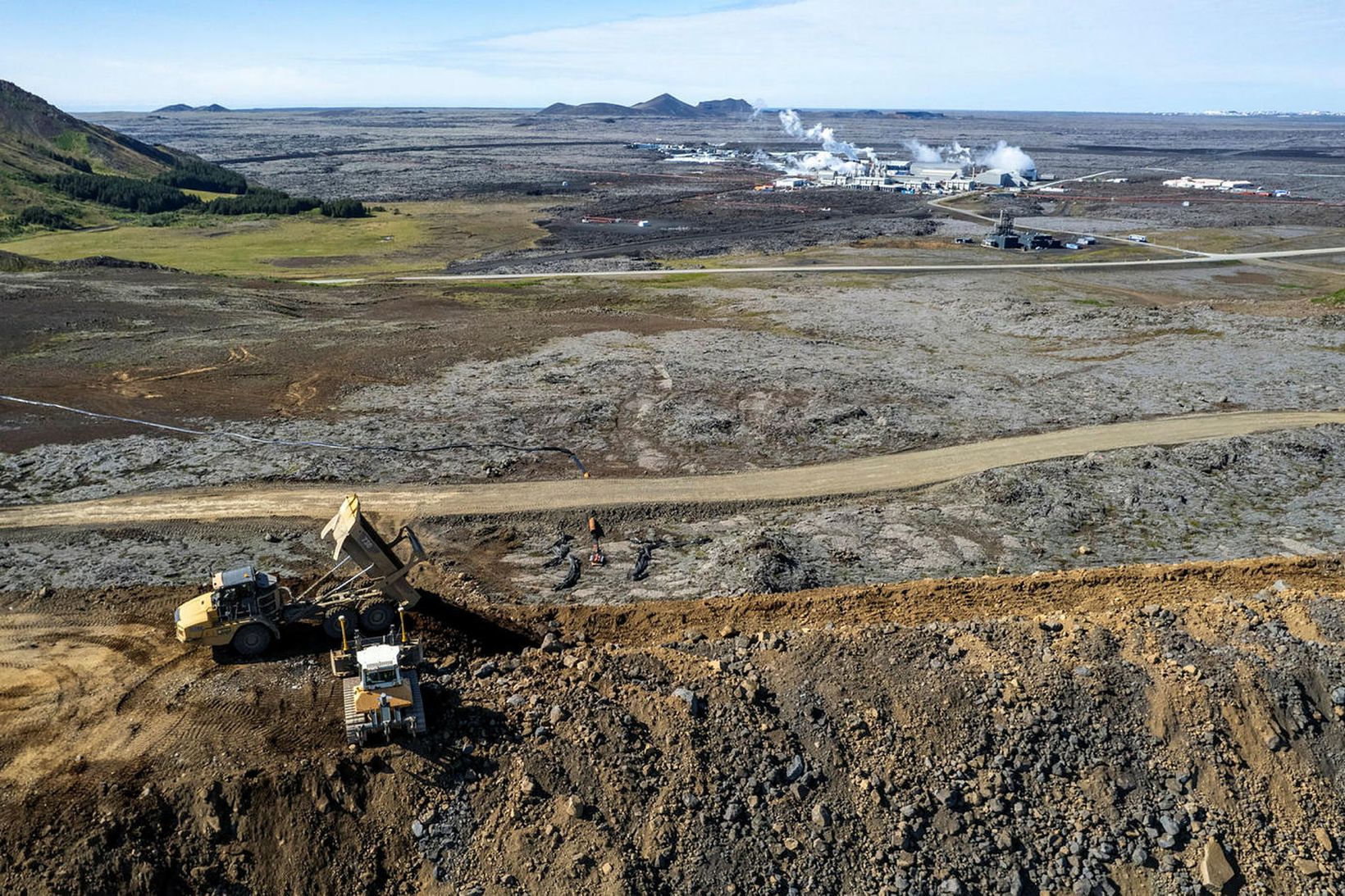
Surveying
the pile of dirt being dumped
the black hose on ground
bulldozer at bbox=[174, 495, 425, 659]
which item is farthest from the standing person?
the pile of dirt being dumped

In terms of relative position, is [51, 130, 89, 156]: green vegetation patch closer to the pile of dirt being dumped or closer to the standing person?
the standing person

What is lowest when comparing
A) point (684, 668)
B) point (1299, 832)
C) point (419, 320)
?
point (1299, 832)

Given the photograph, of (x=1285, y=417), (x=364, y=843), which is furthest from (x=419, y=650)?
(x=1285, y=417)

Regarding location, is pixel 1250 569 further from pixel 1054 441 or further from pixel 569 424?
pixel 569 424

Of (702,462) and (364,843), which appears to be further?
(702,462)

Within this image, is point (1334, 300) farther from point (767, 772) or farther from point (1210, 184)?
point (1210, 184)

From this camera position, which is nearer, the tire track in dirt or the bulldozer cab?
the bulldozer cab
